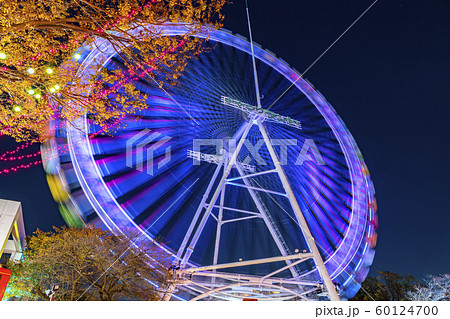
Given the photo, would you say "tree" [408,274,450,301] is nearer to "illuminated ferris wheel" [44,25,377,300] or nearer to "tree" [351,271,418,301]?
"tree" [351,271,418,301]

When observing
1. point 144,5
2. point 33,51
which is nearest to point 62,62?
point 33,51

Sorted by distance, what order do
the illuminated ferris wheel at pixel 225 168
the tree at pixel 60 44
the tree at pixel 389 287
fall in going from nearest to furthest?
the tree at pixel 60 44, the illuminated ferris wheel at pixel 225 168, the tree at pixel 389 287

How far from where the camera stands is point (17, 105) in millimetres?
7129

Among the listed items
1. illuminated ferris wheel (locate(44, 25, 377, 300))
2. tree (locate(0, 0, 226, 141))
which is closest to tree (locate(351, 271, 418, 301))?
illuminated ferris wheel (locate(44, 25, 377, 300))

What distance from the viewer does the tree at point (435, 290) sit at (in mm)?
20391

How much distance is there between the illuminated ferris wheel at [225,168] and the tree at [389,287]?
611 inches

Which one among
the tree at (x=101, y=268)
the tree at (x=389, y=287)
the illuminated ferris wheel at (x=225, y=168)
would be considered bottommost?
the tree at (x=389, y=287)

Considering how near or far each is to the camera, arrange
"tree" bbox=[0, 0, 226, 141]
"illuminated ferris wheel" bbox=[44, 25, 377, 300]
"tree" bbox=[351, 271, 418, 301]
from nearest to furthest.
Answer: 1. "tree" bbox=[0, 0, 226, 141]
2. "illuminated ferris wheel" bbox=[44, 25, 377, 300]
3. "tree" bbox=[351, 271, 418, 301]

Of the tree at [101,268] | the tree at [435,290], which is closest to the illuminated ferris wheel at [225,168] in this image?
the tree at [101,268]

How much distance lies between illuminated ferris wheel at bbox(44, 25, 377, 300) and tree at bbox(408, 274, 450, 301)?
13.4 m

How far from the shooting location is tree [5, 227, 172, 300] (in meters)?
10.1

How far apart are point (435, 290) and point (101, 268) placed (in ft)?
75.0

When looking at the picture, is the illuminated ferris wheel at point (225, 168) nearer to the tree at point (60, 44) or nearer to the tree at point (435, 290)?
the tree at point (60, 44)
